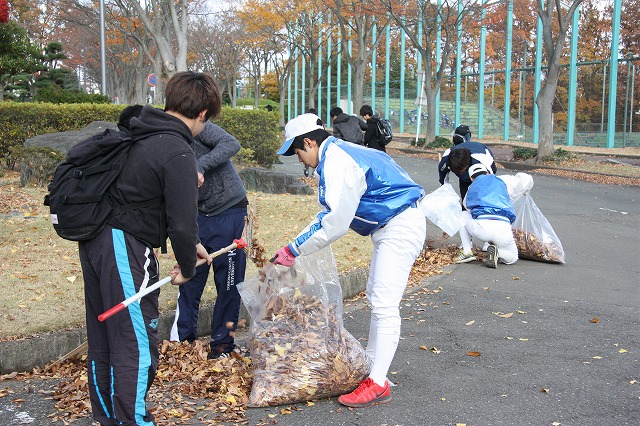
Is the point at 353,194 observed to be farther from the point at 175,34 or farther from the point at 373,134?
the point at 175,34

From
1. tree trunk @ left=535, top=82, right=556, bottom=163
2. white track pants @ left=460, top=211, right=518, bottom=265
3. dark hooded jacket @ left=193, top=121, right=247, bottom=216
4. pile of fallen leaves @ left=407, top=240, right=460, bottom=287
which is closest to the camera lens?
dark hooded jacket @ left=193, top=121, right=247, bottom=216

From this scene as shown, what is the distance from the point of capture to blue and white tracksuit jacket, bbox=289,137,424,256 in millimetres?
3842

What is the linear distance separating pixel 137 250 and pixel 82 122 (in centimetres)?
1462

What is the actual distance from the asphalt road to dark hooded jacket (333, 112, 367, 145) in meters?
4.54

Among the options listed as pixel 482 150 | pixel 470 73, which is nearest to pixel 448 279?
pixel 482 150

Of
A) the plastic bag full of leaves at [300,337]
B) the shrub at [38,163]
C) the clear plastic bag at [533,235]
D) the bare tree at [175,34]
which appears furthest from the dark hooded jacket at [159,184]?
the bare tree at [175,34]

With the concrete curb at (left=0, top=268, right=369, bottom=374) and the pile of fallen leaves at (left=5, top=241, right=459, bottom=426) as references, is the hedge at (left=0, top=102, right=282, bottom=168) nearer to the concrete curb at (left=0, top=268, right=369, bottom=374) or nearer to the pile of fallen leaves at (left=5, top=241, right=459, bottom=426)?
the concrete curb at (left=0, top=268, right=369, bottom=374)

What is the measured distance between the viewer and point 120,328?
124 inches

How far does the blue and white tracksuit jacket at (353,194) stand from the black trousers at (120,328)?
39.1 inches

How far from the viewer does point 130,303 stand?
308 cm

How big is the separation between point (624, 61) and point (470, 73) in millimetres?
10238

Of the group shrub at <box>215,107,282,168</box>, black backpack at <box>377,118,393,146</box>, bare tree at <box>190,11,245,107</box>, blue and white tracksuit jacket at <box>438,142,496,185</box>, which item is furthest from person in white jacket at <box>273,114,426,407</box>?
bare tree at <box>190,11,245,107</box>

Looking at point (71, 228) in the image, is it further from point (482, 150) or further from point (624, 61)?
point (624, 61)

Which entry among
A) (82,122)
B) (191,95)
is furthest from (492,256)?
(82,122)
